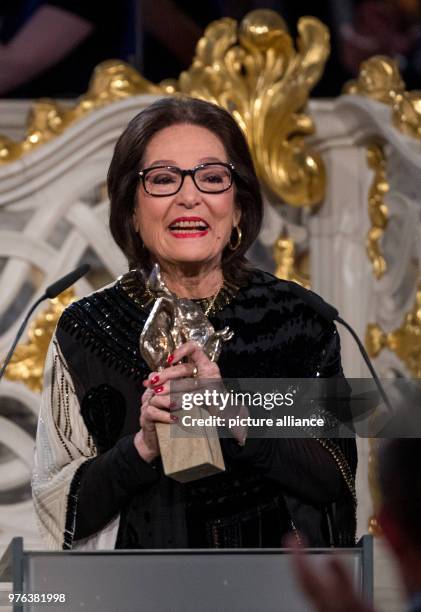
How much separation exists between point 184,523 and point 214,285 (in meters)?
0.36

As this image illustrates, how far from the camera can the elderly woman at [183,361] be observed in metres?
2.05

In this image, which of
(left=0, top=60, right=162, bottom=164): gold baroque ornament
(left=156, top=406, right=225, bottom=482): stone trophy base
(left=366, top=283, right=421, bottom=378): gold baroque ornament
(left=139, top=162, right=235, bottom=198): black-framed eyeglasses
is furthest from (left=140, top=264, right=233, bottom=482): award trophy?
(left=0, top=60, right=162, bottom=164): gold baroque ornament

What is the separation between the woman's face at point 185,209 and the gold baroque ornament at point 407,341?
1060 millimetres

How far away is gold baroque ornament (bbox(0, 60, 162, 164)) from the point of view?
11.2 feet

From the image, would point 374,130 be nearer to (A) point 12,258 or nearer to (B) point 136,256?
(A) point 12,258

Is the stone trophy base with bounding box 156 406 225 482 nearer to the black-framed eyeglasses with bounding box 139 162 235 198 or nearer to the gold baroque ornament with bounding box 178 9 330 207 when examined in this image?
the black-framed eyeglasses with bounding box 139 162 235 198

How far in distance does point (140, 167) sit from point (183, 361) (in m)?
0.38

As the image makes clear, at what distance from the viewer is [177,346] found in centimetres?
193

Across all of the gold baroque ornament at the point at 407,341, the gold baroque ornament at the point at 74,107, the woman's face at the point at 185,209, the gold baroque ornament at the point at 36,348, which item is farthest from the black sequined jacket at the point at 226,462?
the gold baroque ornament at the point at 74,107

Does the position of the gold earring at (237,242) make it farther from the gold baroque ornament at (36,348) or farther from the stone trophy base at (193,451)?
the gold baroque ornament at (36,348)

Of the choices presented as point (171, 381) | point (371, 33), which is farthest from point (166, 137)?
point (371, 33)

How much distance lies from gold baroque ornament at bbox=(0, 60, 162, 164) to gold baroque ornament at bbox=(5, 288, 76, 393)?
A: 1.13 ft

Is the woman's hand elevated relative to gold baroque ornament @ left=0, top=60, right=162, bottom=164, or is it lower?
lower

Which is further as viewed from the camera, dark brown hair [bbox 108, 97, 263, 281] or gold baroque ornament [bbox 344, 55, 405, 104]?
gold baroque ornament [bbox 344, 55, 405, 104]
